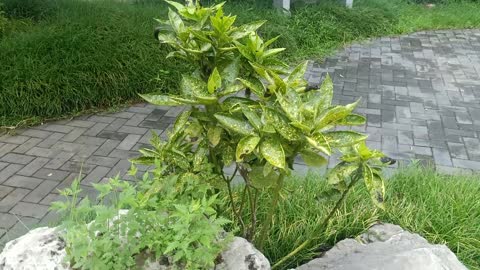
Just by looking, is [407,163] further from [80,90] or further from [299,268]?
[80,90]

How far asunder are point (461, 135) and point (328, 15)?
3523 mm

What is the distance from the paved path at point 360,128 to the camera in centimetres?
368

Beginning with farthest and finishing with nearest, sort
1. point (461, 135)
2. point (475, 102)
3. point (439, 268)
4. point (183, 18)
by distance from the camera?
point (475, 102), point (461, 135), point (183, 18), point (439, 268)

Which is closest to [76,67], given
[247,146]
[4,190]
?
[4,190]

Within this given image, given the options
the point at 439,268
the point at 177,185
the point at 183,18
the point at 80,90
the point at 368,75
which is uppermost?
the point at 183,18

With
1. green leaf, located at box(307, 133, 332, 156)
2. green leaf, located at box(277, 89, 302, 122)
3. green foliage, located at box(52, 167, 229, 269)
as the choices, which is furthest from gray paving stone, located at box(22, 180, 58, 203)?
green leaf, located at box(307, 133, 332, 156)

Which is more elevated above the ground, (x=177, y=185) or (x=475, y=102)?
(x=177, y=185)

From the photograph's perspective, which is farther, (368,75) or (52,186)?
(368,75)

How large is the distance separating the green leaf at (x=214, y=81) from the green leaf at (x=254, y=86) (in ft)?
0.29

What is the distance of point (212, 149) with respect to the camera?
232 centimetres

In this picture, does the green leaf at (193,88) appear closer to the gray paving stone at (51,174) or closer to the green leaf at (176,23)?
the green leaf at (176,23)

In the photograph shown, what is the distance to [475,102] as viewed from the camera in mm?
5410

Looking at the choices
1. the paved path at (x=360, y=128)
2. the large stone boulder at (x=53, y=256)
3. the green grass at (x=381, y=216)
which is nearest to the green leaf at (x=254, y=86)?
the large stone boulder at (x=53, y=256)

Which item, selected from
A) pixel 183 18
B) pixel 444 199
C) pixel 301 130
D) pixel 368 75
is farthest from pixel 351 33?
pixel 301 130
